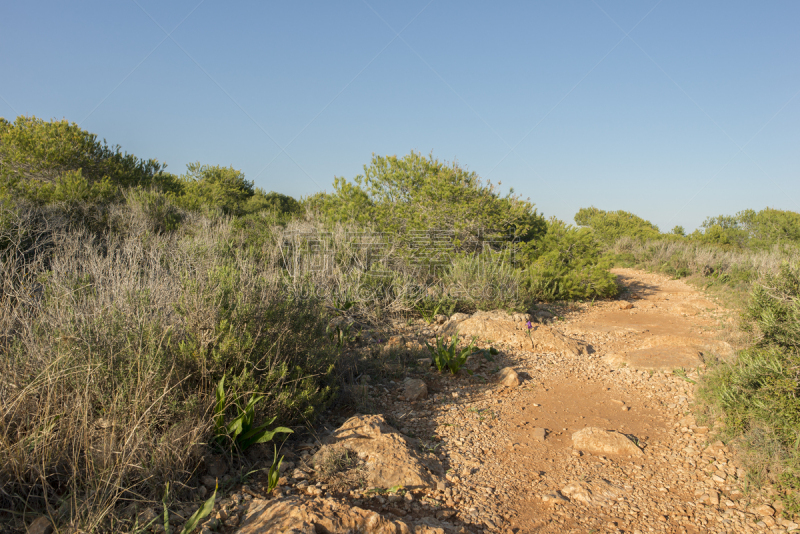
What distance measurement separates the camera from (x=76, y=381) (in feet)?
8.04

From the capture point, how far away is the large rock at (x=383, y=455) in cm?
268

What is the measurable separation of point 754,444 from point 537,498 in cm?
152

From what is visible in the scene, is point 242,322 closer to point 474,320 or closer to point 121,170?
point 474,320

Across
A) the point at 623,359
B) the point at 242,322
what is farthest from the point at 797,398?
the point at 242,322

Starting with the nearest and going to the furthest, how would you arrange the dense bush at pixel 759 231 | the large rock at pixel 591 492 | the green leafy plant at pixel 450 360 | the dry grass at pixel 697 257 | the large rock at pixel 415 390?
the large rock at pixel 591 492 < the large rock at pixel 415 390 < the green leafy plant at pixel 450 360 < the dry grass at pixel 697 257 < the dense bush at pixel 759 231

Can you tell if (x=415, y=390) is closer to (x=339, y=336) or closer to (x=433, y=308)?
(x=339, y=336)

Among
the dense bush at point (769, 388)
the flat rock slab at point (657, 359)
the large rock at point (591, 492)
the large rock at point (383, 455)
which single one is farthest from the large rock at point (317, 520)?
the flat rock slab at point (657, 359)

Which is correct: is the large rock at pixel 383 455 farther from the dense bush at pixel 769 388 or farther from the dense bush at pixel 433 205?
the dense bush at pixel 433 205

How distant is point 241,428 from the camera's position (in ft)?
8.87

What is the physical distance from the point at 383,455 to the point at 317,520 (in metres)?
0.84

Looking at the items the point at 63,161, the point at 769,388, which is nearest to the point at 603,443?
the point at 769,388

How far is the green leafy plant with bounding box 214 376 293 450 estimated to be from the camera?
106 inches

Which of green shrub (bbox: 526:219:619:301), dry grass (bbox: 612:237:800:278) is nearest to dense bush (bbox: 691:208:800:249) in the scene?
dry grass (bbox: 612:237:800:278)

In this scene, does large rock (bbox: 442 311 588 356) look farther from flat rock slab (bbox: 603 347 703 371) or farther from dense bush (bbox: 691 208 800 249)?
dense bush (bbox: 691 208 800 249)
